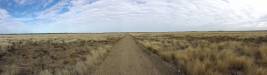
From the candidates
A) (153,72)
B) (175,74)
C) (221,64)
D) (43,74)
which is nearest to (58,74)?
(43,74)

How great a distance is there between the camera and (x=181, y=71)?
8.12 meters

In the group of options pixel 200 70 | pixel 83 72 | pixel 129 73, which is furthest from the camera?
pixel 83 72

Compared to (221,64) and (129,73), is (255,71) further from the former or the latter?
(129,73)

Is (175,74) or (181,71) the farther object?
(181,71)

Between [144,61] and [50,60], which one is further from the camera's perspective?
[50,60]

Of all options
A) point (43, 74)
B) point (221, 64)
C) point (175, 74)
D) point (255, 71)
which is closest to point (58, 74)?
point (43, 74)

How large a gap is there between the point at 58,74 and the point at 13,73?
2254mm

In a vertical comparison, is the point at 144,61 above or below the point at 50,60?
above

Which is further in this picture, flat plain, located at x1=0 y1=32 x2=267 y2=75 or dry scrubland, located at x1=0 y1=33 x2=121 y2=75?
dry scrubland, located at x1=0 y1=33 x2=121 y2=75

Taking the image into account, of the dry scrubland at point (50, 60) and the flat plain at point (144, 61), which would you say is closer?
the flat plain at point (144, 61)

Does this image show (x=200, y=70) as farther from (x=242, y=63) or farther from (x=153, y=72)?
(x=242, y=63)

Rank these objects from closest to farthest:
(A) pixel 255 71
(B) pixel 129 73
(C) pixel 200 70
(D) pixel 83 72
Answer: (A) pixel 255 71 < (C) pixel 200 70 < (B) pixel 129 73 < (D) pixel 83 72

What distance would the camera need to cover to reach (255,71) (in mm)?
6621

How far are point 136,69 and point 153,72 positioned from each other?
858 mm
